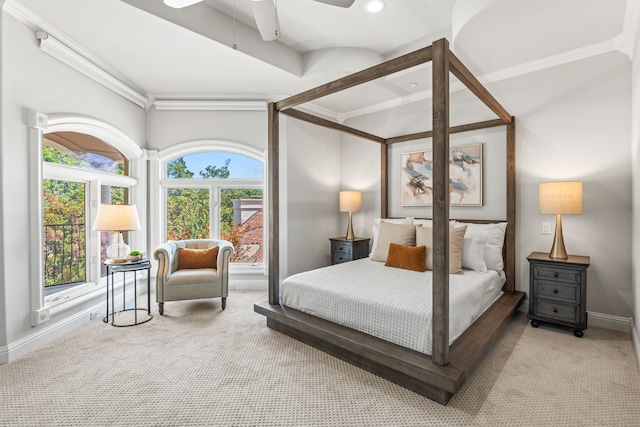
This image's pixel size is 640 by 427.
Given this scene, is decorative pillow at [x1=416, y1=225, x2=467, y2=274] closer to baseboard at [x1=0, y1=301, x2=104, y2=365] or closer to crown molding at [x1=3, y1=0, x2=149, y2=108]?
baseboard at [x1=0, y1=301, x2=104, y2=365]

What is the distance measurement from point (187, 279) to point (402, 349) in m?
2.46

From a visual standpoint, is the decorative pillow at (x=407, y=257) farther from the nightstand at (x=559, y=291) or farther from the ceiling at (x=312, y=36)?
the ceiling at (x=312, y=36)

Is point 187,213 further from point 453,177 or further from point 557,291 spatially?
point 557,291

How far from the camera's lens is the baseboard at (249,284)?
4.66 metres

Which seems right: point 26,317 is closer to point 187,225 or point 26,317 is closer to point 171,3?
point 187,225

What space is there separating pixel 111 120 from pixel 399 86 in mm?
3553

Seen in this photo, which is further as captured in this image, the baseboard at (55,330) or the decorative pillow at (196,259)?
the decorative pillow at (196,259)

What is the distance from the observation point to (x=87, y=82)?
135 inches

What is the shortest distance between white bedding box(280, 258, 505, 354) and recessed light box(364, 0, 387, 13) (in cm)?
241

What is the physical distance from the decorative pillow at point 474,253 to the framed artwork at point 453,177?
2.30 feet

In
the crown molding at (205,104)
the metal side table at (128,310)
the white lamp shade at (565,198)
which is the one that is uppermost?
the crown molding at (205,104)

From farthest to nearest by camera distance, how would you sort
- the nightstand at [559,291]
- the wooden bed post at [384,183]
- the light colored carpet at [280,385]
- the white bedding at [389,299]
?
the wooden bed post at [384,183], the nightstand at [559,291], the white bedding at [389,299], the light colored carpet at [280,385]

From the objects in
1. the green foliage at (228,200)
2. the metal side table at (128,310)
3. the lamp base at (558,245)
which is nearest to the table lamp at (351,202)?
the green foliage at (228,200)

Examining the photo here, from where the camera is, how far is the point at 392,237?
3723 mm
